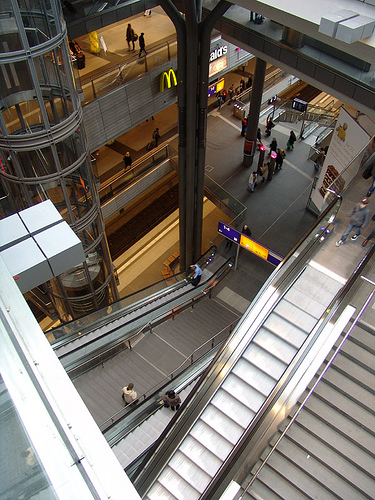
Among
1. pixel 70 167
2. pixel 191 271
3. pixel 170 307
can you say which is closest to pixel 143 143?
pixel 191 271

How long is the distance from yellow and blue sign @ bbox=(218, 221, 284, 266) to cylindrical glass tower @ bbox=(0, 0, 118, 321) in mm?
4891

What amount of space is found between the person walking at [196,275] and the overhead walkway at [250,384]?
631cm

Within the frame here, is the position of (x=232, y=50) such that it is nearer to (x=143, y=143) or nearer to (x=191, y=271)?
(x=143, y=143)

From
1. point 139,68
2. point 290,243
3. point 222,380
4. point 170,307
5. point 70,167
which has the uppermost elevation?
point 139,68

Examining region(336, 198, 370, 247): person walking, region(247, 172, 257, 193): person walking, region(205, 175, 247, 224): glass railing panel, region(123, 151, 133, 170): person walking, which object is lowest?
region(336, 198, 370, 247): person walking

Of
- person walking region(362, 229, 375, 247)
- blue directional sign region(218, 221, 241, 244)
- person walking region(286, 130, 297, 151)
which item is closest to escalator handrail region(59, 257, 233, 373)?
blue directional sign region(218, 221, 241, 244)

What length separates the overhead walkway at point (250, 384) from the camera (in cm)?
652

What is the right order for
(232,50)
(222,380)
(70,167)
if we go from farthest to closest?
(232,50) → (70,167) → (222,380)

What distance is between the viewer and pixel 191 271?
50.1 ft

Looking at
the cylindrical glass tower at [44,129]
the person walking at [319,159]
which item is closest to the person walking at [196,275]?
the cylindrical glass tower at [44,129]

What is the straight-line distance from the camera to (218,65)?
19156 mm

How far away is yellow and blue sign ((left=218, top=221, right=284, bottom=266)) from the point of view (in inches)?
547

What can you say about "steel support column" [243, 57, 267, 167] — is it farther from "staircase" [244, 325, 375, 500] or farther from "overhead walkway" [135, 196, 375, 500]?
"staircase" [244, 325, 375, 500]

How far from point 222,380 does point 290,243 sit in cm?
985
